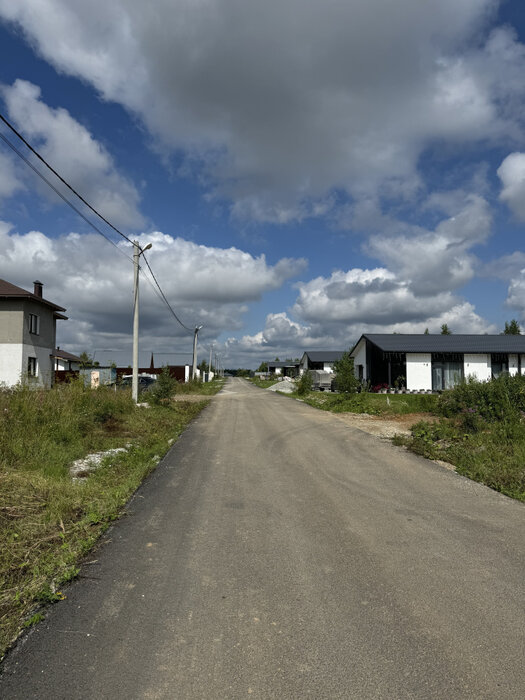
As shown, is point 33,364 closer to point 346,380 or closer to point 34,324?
point 34,324

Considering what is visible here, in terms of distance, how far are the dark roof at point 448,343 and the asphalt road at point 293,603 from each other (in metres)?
27.1

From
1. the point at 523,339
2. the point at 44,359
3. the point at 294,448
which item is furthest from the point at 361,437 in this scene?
the point at 523,339

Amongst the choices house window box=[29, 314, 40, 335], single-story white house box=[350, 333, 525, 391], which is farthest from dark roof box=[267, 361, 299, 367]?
house window box=[29, 314, 40, 335]

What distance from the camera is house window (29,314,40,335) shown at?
2830cm

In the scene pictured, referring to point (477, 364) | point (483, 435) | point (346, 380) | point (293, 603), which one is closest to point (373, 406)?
point (346, 380)

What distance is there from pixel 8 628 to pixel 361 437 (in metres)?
10.3

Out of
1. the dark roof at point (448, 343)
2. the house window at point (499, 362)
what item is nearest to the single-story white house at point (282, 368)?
the dark roof at point (448, 343)

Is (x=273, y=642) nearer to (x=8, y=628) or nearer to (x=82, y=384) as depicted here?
(x=8, y=628)

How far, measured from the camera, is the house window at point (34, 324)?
28.3 meters

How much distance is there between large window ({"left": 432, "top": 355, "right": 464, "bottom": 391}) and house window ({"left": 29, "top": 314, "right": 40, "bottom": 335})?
28760 mm

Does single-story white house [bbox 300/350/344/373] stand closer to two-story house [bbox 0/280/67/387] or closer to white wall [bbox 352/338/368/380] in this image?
white wall [bbox 352/338/368/380]

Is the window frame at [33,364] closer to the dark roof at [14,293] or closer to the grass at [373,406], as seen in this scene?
the dark roof at [14,293]

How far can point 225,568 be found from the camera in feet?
12.9

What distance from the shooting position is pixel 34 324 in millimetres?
28922
